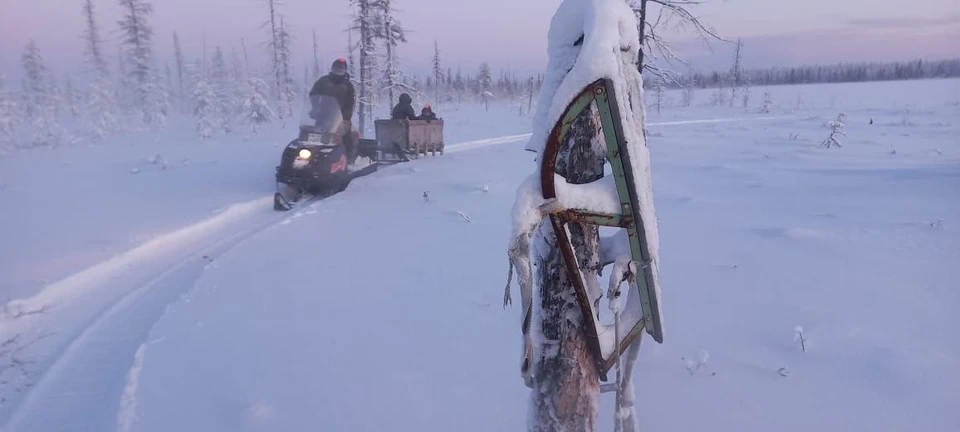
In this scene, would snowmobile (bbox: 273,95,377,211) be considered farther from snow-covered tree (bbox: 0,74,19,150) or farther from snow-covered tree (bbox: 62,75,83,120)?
snow-covered tree (bbox: 62,75,83,120)

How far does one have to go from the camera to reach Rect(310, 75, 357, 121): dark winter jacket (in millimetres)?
11031

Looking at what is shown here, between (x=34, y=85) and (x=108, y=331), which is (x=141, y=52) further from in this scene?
(x=108, y=331)

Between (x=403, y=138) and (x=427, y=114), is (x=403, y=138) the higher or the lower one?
the lower one

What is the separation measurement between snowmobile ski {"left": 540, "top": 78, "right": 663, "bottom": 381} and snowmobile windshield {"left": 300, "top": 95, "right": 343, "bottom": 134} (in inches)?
396

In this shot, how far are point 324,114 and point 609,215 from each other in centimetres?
1038

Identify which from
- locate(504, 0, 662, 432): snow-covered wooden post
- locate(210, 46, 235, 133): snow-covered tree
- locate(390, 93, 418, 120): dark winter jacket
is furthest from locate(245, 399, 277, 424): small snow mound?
locate(210, 46, 235, 133): snow-covered tree

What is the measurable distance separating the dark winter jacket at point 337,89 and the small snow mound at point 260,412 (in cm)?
872

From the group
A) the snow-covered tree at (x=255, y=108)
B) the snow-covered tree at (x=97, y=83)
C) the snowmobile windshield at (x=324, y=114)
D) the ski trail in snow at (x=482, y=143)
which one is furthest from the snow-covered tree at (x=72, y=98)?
the snowmobile windshield at (x=324, y=114)

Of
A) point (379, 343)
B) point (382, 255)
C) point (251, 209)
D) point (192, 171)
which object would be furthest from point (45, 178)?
point (379, 343)

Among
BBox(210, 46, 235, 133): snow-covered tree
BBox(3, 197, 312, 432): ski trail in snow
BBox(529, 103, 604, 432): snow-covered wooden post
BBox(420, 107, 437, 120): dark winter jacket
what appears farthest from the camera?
BBox(210, 46, 235, 133): snow-covered tree

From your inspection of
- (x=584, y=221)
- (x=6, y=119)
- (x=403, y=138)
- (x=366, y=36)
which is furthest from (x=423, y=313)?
(x=6, y=119)

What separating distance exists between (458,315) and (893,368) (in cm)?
324

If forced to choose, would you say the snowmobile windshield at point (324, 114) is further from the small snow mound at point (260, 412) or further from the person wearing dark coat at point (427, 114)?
the small snow mound at point (260, 412)

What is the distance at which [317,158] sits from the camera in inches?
409
